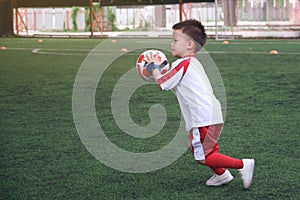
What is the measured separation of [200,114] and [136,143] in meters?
1.31

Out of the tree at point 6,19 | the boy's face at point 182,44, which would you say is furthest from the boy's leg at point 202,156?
the tree at point 6,19

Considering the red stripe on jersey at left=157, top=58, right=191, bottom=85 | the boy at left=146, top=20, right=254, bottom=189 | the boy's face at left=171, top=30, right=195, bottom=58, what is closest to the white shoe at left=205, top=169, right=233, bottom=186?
the boy at left=146, top=20, right=254, bottom=189

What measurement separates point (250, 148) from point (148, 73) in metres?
1.03

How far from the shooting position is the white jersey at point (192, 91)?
339 cm

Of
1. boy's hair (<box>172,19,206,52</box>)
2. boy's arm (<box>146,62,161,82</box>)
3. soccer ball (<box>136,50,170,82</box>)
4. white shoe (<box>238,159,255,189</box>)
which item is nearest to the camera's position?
white shoe (<box>238,159,255,189</box>)

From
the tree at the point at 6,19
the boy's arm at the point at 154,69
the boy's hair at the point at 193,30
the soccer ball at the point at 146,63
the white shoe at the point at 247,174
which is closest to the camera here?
the white shoe at the point at 247,174

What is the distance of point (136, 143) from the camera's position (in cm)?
463

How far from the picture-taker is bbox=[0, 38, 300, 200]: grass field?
3.38m

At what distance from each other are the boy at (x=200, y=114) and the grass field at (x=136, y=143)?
101mm

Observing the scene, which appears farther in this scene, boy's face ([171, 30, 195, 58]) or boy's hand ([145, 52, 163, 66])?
boy's hand ([145, 52, 163, 66])

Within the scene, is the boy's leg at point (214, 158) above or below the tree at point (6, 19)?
below

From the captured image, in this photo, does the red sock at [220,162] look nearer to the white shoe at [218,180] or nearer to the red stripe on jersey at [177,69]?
the white shoe at [218,180]

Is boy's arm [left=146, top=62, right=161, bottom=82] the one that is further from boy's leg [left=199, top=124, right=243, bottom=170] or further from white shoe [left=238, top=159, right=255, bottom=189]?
white shoe [left=238, top=159, right=255, bottom=189]

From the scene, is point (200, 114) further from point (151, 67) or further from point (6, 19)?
point (6, 19)
